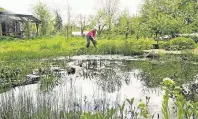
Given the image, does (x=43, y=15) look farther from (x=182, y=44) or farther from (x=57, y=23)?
(x=182, y=44)

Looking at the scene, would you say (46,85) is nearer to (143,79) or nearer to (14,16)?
(143,79)

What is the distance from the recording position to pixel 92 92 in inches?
296

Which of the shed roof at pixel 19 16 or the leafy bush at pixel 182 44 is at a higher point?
the shed roof at pixel 19 16

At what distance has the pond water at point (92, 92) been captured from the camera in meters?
4.82

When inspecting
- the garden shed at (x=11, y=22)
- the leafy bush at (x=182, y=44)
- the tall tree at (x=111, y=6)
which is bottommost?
the leafy bush at (x=182, y=44)

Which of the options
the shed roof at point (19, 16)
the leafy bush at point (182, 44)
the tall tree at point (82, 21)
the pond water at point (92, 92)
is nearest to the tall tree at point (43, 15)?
the tall tree at point (82, 21)

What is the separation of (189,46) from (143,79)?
40.3ft

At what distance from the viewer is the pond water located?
4.82 meters

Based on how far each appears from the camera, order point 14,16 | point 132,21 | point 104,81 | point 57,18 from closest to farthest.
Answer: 1. point 104,81
2. point 14,16
3. point 132,21
4. point 57,18

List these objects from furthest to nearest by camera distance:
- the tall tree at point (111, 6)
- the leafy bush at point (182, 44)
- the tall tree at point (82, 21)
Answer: the tall tree at point (82, 21) → the tall tree at point (111, 6) → the leafy bush at point (182, 44)

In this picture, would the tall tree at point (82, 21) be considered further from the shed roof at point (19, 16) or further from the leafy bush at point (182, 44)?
the leafy bush at point (182, 44)

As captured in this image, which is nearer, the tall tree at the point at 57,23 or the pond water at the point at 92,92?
the pond water at the point at 92,92

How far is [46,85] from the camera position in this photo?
25.2ft

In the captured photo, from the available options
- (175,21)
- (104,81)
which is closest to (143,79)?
(104,81)
